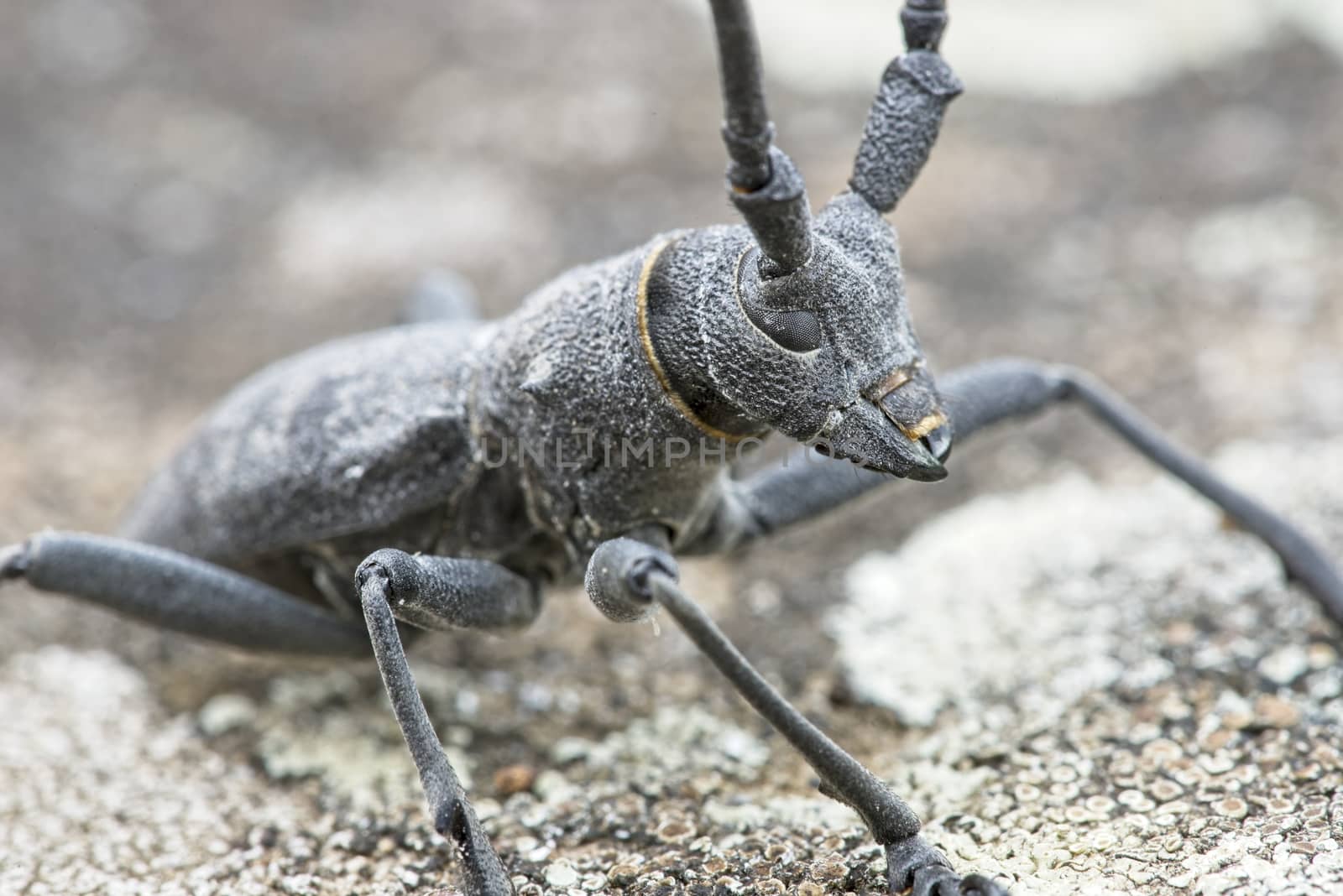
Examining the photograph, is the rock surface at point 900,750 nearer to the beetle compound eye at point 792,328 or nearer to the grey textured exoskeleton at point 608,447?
the grey textured exoskeleton at point 608,447

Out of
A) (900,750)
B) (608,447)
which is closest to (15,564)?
(608,447)

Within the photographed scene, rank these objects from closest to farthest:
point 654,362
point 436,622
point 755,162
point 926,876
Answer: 1. point 755,162
2. point 926,876
3. point 654,362
4. point 436,622

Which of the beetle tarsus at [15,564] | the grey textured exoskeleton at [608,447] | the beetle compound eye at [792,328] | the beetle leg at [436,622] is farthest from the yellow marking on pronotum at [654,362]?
the beetle tarsus at [15,564]

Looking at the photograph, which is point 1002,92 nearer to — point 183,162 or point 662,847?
point 183,162

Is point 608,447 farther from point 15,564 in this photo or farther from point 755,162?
point 15,564

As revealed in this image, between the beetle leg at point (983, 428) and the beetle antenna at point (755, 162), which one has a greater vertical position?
the beetle antenna at point (755, 162)

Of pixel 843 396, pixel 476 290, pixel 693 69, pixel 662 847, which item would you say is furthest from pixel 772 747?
pixel 693 69
